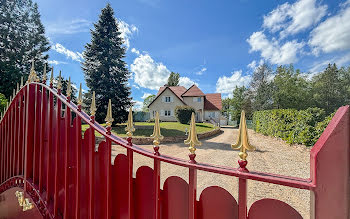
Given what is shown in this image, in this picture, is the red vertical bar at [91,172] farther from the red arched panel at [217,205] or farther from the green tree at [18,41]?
the green tree at [18,41]

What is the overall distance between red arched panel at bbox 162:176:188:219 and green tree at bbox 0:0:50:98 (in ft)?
71.3

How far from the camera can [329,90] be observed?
28.6 metres

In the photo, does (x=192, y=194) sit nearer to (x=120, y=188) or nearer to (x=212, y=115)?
(x=120, y=188)

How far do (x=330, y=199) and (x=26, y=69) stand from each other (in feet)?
86.9

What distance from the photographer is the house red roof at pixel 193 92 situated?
86.4ft

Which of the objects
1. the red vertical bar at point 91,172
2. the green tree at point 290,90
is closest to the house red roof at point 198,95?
the green tree at point 290,90

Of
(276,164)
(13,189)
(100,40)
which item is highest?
(100,40)

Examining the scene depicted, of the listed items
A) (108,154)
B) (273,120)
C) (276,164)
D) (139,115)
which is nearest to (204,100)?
(139,115)

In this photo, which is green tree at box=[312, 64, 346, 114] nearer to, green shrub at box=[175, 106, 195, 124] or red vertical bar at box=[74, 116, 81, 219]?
green shrub at box=[175, 106, 195, 124]

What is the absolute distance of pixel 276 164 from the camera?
6.20m

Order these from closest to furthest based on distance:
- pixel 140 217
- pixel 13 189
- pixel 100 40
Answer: pixel 140 217 → pixel 13 189 → pixel 100 40

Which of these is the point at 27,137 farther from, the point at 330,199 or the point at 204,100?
the point at 204,100

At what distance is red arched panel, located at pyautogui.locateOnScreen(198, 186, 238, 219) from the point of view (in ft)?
2.83

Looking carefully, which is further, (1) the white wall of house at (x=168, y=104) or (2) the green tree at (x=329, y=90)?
(2) the green tree at (x=329, y=90)
